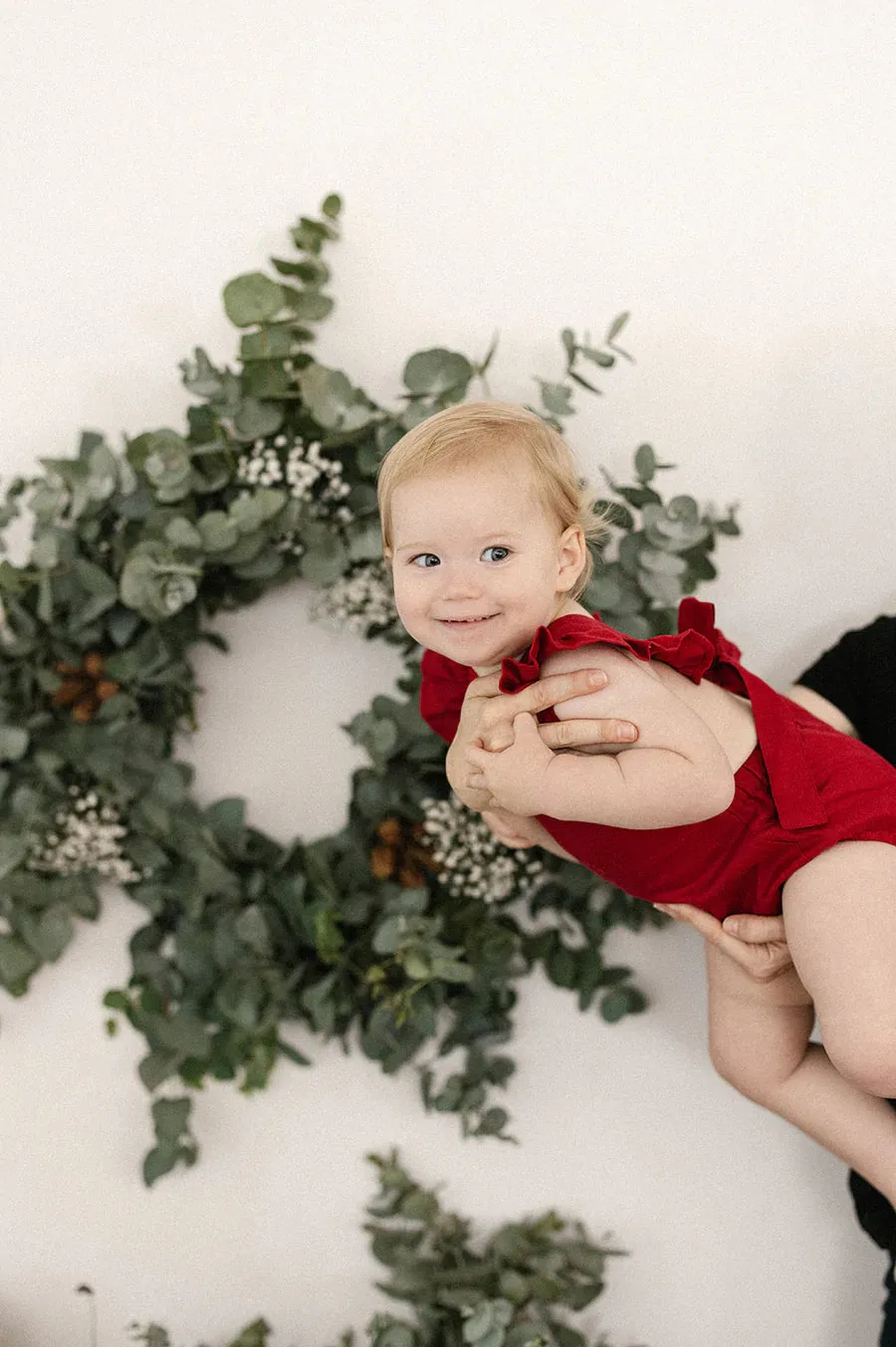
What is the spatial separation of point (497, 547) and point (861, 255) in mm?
847

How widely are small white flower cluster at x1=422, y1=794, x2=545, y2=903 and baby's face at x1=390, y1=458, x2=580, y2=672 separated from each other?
1.64 ft

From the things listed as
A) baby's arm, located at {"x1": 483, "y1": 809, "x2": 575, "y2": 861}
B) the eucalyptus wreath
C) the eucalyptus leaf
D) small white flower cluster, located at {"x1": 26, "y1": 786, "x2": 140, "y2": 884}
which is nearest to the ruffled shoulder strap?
baby's arm, located at {"x1": 483, "y1": 809, "x2": 575, "y2": 861}


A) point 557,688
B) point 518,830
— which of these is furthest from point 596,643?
point 518,830

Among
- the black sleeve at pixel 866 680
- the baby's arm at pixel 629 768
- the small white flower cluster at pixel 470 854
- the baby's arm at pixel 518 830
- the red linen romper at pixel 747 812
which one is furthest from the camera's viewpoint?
the small white flower cluster at pixel 470 854

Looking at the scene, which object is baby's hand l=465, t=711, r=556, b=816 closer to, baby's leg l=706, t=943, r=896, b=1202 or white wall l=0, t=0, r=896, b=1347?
baby's leg l=706, t=943, r=896, b=1202

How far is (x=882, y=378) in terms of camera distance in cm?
147

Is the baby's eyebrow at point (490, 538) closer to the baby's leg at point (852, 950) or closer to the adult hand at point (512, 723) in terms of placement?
the adult hand at point (512, 723)

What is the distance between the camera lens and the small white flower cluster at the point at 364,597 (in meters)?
1.46

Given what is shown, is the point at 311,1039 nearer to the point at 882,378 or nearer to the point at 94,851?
the point at 94,851

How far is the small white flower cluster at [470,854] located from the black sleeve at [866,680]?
18.4 inches

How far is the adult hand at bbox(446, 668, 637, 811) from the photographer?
930 millimetres

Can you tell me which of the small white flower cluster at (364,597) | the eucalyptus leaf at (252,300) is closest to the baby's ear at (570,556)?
the small white flower cluster at (364,597)

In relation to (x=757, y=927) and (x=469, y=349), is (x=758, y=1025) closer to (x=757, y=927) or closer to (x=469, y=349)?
(x=757, y=927)

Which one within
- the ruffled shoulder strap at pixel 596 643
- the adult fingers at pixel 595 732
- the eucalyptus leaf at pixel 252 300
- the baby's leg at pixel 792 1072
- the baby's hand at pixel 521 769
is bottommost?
the baby's leg at pixel 792 1072
